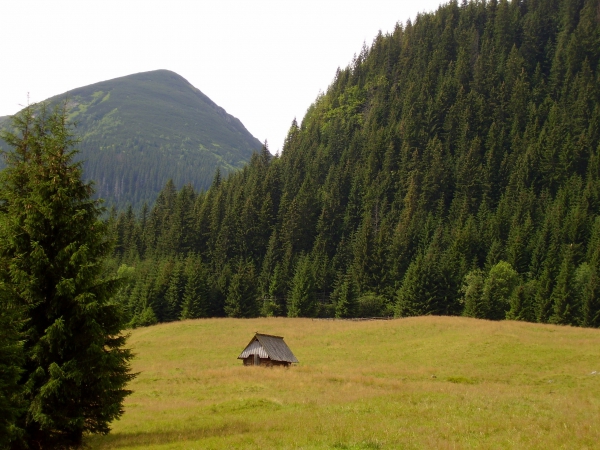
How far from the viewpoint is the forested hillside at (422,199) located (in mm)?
92250

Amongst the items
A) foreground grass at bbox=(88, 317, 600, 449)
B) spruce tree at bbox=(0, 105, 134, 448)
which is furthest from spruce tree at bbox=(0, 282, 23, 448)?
foreground grass at bbox=(88, 317, 600, 449)

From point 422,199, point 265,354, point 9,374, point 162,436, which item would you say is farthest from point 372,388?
point 422,199

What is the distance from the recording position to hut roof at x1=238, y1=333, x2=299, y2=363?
48.6m

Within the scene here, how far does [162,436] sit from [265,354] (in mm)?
26198

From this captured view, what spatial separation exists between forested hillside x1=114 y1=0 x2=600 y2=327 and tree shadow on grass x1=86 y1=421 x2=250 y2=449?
6445 cm

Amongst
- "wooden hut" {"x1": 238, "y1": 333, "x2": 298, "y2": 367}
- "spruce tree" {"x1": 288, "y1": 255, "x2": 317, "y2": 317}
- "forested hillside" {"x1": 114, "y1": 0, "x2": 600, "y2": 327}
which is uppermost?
"forested hillside" {"x1": 114, "y1": 0, "x2": 600, "y2": 327}

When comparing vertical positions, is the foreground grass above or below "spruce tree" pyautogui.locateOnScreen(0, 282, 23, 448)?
below

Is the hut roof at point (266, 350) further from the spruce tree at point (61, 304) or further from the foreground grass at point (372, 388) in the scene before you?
the spruce tree at point (61, 304)

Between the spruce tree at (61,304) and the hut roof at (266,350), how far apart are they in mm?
26623

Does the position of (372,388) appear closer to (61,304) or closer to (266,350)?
Answer: (266,350)

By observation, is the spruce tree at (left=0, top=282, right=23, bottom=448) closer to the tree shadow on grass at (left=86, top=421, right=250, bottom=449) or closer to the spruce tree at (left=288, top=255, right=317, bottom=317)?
the tree shadow on grass at (left=86, top=421, right=250, bottom=449)

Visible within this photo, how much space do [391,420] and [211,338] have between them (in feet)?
149

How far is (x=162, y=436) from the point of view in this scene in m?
22.4

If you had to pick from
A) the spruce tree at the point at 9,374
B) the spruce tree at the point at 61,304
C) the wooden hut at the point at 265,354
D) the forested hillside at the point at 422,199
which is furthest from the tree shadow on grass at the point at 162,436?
the forested hillside at the point at 422,199
